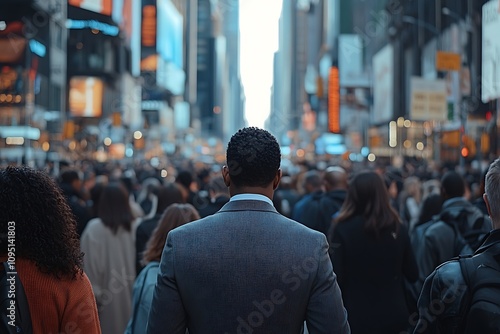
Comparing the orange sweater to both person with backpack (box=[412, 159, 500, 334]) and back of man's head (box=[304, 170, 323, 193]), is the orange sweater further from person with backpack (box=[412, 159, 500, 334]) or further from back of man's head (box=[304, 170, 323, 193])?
back of man's head (box=[304, 170, 323, 193])

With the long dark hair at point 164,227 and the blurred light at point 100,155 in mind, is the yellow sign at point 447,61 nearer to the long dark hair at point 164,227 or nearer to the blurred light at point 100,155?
the long dark hair at point 164,227

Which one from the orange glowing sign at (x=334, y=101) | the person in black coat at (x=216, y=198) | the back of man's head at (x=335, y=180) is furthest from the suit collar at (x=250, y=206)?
the orange glowing sign at (x=334, y=101)

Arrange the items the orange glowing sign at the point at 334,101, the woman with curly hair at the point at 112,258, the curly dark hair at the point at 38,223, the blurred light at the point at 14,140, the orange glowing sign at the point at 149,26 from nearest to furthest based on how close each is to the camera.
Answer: the curly dark hair at the point at 38,223 → the woman with curly hair at the point at 112,258 → the blurred light at the point at 14,140 → the orange glowing sign at the point at 334,101 → the orange glowing sign at the point at 149,26

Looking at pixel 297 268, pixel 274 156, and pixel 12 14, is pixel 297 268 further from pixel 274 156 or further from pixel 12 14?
pixel 12 14

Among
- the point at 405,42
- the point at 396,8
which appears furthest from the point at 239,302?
the point at 405,42

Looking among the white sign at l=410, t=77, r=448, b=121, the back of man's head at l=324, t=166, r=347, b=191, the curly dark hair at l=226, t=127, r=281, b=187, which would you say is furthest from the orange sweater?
the white sign at l=410, t=77, r=448, b=121

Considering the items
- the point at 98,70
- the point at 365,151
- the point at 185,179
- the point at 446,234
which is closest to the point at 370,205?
the point at 446,234

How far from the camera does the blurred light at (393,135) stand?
79.5 meters

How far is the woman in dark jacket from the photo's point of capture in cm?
702

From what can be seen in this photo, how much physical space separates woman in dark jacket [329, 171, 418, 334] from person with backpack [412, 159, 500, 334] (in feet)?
9.16

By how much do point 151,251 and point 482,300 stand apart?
316 centimetres

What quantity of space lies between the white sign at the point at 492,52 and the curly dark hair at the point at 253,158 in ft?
74.6

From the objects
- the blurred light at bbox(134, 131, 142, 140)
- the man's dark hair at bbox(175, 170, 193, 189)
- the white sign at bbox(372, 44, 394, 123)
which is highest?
the white sign at bbox(372, 44, 394, 123)

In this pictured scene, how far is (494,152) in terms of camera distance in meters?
41.8
